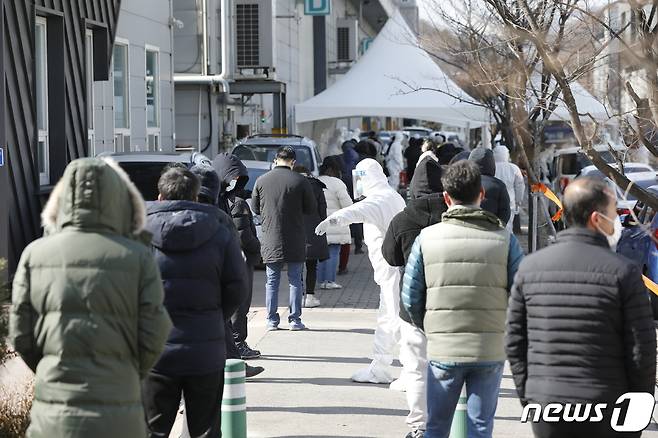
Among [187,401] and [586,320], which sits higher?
[586,320]

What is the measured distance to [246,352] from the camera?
9.92 metres

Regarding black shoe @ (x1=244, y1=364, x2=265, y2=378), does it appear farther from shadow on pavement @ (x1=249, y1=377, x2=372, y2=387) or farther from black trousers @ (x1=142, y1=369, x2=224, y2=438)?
black trousers @ (x1=142, y1=369, x2=224, y2=438)

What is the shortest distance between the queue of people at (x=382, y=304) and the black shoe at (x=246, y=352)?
4.98 ft

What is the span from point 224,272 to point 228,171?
3830 millimetres

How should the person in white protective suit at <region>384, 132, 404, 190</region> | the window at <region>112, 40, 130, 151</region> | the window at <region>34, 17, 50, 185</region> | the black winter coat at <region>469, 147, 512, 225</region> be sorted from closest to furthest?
the black winter coat at <region>469, 147, 512, 225</region> < the window at <region>34, 17, 50, 185</region> < the window at <region>112, 40, 130, 151</region> < the person in white protective suit at <region>384, 132, 404, 190</region>

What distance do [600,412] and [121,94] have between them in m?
16.0

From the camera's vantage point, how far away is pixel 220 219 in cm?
590

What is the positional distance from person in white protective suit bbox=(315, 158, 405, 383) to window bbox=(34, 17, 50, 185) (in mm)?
7055

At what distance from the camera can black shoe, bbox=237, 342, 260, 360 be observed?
985cm

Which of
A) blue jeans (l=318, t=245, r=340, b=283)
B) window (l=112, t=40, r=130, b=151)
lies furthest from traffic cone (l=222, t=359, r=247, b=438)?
window (l=112, t=40, r=130, b=151)

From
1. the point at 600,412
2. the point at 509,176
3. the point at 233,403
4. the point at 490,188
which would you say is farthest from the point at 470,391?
the point at 509,176

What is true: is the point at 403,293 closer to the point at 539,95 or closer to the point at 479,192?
the point at 479,192

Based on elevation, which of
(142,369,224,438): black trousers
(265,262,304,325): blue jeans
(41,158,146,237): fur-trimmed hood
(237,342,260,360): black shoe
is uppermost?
(41,158,146,237): fur-trimmed hood

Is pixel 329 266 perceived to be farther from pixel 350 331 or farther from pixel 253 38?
pixel 253 38
